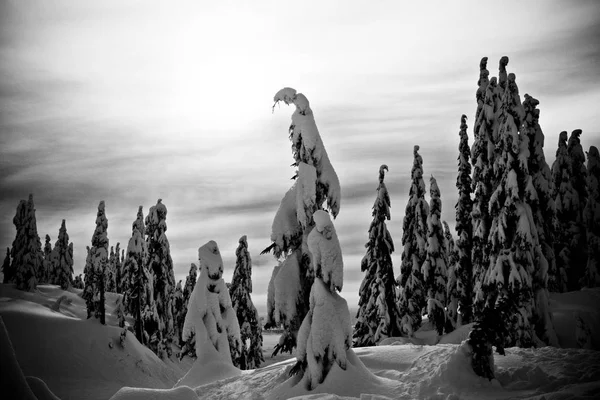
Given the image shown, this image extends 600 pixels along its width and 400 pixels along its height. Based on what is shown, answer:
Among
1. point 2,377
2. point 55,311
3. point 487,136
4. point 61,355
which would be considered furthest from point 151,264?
point 2,377

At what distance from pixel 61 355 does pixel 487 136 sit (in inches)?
1435

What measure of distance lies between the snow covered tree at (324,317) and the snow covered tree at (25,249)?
51.1 m

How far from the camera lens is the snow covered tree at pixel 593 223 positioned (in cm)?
3525

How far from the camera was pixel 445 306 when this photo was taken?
41.8 m

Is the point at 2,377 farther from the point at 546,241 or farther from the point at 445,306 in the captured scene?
the point at 445,306

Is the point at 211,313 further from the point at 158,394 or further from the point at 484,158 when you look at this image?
the point at 484,158

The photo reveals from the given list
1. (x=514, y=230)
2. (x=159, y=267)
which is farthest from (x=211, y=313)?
(x=159, y=267)

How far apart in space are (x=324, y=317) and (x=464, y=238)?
2470 centimetres

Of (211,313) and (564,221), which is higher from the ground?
(564,221)

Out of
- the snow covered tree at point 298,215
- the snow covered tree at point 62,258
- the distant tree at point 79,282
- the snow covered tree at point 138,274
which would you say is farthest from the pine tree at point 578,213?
the distant tree at point 79,282

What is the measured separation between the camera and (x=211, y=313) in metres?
26.1

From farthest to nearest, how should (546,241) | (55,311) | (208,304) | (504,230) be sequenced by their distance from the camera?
(55,311)
(546,241)
(208,304)
(504,230)

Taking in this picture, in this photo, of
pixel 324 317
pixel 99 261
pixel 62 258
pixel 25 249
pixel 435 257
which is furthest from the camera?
pixel 62 258

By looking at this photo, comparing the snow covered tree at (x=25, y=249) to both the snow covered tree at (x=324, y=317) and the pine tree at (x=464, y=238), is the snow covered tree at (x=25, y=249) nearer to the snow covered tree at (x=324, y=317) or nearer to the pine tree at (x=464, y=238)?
the pine tree at (x=464, y=238)
